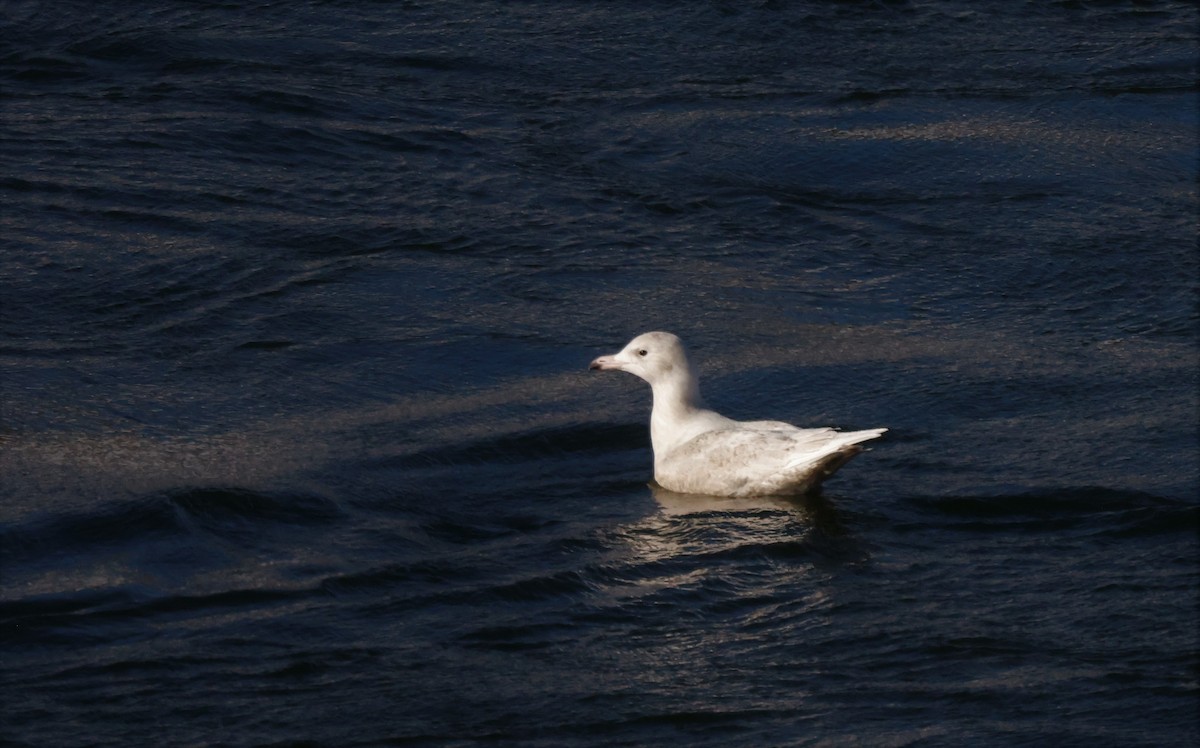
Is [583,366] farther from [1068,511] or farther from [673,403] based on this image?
[1068,511]

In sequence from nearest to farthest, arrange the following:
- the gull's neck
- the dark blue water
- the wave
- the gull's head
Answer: the dark blue water < the wave < the gull's neck < the gull's head

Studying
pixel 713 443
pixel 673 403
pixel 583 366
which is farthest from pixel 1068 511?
pixel 583 366

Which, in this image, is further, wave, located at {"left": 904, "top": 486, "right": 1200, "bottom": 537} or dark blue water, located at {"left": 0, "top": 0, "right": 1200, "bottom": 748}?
wave, located at {"left": 904, "top": 486, "right": 1200, "bottom": 537}

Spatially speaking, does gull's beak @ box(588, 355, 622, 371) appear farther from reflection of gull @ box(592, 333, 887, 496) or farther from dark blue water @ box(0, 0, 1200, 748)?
dark blue water @ box(0, 0, 1200, 748)

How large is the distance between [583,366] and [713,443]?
154cm

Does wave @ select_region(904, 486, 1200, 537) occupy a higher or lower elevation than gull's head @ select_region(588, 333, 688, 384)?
lower

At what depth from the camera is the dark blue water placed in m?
6.52

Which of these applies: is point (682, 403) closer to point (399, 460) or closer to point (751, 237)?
point (399, 460)

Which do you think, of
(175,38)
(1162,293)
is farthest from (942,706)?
(175,38)

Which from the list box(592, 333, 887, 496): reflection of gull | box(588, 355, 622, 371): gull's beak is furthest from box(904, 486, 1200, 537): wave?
box(588, 355, 622, 371): gull's beak

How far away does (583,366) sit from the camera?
32.4ft

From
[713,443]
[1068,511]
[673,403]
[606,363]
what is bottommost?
[1068,511]

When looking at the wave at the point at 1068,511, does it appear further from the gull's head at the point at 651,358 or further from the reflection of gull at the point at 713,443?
the gull's head at the point at 651,358

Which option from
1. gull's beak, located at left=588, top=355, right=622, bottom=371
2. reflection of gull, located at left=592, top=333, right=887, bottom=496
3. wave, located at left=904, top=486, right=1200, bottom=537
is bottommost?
wave, located at left=904, top=486, right=1200, bottom=537
